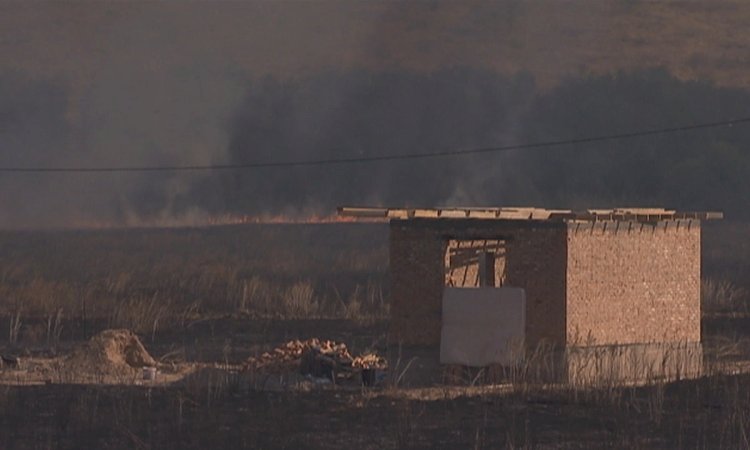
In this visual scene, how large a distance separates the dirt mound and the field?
0.59 metres

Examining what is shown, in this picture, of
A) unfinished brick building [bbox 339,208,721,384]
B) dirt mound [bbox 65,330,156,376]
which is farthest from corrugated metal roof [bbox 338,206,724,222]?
dirt mound [bbox 65,330,156,376]

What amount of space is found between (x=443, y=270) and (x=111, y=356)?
489 centimetres

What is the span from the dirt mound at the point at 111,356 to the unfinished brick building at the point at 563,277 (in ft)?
12.7

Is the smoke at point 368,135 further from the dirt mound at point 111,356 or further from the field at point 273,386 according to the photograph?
the dirt mound at point 111,356

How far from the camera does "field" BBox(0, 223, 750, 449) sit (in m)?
18.8

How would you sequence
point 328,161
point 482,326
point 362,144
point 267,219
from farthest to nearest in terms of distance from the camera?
1. point 362,144
2. point 328,161
3. point 267,219
4. point 482,326

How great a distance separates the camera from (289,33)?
106 m

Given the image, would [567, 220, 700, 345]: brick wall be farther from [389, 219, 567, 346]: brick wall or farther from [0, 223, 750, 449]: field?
[0, 223, 750, 449]: field

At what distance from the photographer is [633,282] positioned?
24.0 metres

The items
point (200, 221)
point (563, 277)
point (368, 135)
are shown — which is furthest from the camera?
point (368, 135)

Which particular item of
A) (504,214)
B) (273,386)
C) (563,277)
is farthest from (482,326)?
(273,386)

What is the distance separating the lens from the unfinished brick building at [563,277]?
22.9 meters

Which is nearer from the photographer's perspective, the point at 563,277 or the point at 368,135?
the point at 563,277

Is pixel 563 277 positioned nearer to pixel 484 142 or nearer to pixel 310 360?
pixel 310 360
